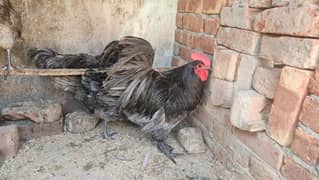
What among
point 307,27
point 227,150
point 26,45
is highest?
point 307,27

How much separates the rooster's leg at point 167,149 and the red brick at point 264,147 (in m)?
0.57

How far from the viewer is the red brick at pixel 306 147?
3.43ft

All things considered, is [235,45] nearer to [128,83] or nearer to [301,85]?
[301,85]

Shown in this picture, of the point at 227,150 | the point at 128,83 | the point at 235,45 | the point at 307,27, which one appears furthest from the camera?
the point at 128,83

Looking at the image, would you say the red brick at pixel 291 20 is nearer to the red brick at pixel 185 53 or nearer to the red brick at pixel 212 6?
the red brick at pixel 212 6

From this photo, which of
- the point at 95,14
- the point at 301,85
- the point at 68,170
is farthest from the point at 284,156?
the point at 95,14

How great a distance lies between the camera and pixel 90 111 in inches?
86.4

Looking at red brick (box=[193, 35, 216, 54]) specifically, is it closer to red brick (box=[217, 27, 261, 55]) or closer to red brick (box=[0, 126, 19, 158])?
red brick (box=[217, 27, 261, 55])

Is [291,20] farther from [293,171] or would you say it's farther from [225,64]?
[293,171]

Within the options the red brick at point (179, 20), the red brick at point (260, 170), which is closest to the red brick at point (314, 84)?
the red brick at point (260, 170)

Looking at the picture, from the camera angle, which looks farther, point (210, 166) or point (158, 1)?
point (158, 1)

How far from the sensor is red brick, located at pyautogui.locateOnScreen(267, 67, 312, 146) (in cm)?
110

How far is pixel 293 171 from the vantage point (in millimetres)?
1155

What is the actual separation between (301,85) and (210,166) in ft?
3.02
